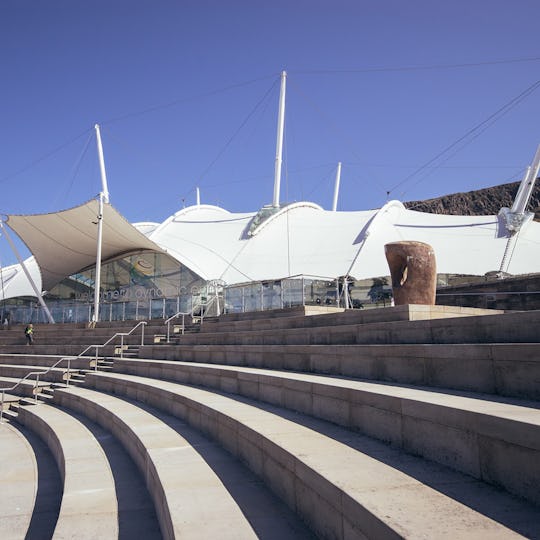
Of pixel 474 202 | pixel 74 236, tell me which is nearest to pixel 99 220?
pixel 74 236

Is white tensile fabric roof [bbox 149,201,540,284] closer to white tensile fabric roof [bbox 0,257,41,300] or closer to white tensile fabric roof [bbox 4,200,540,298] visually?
white tensile fabric roof [bbox 4,200,540,298]

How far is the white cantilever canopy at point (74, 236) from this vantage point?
27.3 metres

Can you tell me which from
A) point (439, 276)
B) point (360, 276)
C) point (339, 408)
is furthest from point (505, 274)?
point (339, 408)

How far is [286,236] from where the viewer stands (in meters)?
29.8

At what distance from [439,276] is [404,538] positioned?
20630mm

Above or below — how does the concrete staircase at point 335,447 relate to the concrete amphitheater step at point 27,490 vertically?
above

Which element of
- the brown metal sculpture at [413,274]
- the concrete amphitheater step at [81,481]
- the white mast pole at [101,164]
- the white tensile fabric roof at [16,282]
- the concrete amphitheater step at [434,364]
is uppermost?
the white mast pole at [101,164]

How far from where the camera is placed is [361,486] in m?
3.12

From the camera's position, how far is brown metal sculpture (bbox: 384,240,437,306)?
9953 millimetres

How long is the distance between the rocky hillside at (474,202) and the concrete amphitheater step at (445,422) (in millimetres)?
123260

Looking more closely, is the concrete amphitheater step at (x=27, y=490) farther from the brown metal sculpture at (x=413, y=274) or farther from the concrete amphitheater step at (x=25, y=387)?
the brown metal sculpture at (x=413, y=274)

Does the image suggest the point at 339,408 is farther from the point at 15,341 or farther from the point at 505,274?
the point at 15,341

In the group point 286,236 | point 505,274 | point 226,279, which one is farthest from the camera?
point 286,236

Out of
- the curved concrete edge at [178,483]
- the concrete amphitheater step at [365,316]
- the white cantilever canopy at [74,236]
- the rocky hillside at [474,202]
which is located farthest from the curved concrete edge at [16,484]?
the rocky hillside at [474,202]
